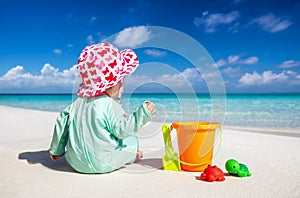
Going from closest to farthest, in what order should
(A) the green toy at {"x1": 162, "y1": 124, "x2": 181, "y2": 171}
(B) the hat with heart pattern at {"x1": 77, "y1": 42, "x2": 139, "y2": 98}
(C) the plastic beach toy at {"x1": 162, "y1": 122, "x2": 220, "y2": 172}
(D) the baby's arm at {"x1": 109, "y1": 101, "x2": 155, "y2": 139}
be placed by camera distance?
(D) the baby's arm at {"x1": 109, "y1": 101, "x2": 155, "y2": 139}, (B) the hat with heart pattern at {"x1": 77, "y1": 42, "x2": 139, "y2": 98}, (C) the plastic beach toy at {"x1": 162, "y1": 122, "x2": 220, "y2": 172}, (A) the green toy at {"x1": 162, "y1": 124, "x2": 181, "y2": 171}

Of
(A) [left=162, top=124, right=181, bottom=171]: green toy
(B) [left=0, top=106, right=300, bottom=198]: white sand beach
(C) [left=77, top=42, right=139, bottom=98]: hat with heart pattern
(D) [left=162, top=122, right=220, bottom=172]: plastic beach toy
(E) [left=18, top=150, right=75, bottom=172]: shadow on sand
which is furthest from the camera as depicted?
(E) [left=18, top=150, right=75, bottom=172]: shadow on sand

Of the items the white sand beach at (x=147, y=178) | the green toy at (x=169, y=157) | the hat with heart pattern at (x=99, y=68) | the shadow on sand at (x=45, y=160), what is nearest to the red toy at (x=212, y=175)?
the white sand beach at (x=147, y=178)

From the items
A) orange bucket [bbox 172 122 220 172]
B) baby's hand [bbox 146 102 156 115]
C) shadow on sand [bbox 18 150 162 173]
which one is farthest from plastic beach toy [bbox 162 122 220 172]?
baby's hand [bbox 146 102 156 115]

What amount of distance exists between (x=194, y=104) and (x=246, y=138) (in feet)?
6.67

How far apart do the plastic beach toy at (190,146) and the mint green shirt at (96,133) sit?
383 millimetres

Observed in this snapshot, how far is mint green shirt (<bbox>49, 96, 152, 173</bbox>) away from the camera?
7.68 feet

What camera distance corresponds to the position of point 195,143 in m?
2.46

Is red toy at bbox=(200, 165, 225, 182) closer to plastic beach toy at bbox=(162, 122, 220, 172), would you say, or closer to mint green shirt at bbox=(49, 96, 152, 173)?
plastic beach toy at bbox=(162, 122, 220, 172)

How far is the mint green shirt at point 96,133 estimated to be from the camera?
2.34 metres

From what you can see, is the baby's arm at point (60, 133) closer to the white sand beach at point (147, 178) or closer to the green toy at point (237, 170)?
the white sand beach at point (147, 178)

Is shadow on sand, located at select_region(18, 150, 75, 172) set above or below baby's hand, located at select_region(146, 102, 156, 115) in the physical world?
below

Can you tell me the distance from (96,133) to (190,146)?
0.75 metres

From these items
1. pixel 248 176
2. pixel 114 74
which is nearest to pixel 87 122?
pixel 114 74

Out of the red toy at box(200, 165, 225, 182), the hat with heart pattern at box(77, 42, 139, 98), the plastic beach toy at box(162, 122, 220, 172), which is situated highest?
the hat with heart pattern at box(77, 42, 139, 98)
